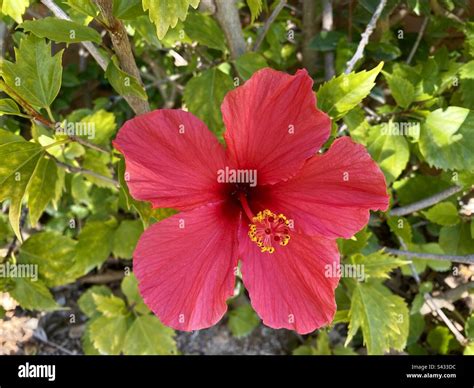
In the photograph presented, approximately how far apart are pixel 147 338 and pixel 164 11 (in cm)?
119

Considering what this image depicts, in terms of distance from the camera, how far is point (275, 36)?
1.69 metres

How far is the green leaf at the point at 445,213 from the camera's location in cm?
152

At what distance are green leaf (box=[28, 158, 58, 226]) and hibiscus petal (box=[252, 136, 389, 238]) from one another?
560 millimetres

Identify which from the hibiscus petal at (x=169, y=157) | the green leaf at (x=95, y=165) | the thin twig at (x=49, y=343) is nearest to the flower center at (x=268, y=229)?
the hibiscus petal at (x=169, y=157)

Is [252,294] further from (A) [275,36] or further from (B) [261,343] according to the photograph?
(B) [261,343]

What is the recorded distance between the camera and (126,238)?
5.50 ft

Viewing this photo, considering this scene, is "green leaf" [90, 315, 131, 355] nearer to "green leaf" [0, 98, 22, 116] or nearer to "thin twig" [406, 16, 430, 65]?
"green leaf" [0, 98, 22, 116]

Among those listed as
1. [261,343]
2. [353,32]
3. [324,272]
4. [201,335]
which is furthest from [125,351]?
[353,32]

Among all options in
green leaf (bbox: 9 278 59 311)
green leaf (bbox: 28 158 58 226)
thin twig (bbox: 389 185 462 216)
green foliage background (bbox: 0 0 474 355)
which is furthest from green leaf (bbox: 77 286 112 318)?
thin twig (bbox: 389 185 462 216)

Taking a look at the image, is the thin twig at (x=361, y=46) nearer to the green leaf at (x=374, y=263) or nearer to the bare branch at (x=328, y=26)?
the bare branch at (x=328, y=26)

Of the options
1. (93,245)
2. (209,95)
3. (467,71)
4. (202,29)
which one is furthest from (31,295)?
(467,71)

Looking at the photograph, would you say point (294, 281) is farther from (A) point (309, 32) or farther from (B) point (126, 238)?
(A) point (309, 32)

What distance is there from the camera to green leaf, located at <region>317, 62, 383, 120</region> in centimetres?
105

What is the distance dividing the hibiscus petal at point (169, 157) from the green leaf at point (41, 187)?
0.38m
